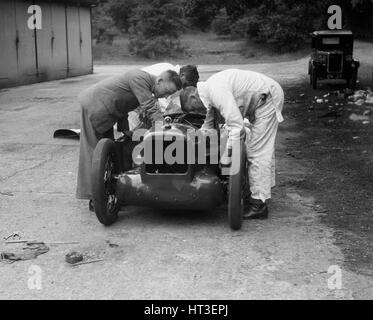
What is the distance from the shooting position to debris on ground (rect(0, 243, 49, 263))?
15.5ft

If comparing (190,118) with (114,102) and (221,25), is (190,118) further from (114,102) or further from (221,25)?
(221,25)

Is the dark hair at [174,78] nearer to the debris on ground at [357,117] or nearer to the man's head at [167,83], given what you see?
the man's head at [167,83]

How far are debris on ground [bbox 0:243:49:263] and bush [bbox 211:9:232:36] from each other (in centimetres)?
4729

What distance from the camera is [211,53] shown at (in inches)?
1628

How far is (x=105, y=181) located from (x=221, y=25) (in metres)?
47.9

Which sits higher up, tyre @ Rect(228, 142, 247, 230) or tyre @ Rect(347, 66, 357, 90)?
tyre @ Rect(228, 142, 247, 230)

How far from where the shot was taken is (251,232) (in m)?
5.29

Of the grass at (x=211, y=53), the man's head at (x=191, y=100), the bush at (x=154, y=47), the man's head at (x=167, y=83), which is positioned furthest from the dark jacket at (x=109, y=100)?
the bush at (x=154, y=47)

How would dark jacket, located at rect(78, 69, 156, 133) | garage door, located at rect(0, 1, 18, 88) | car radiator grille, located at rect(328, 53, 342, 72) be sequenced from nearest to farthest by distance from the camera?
dark jacket, located at rect(78, 69, 156, 133) < car radiator grille, located at rect(328, 53, 342, 72) < garage door, located at rect(0, 1, 18, 88)

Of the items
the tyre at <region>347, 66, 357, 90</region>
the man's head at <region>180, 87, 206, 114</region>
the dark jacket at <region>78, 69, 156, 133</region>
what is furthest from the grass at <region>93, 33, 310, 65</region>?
the man's head at <region>180, 87, 206, 114</region>

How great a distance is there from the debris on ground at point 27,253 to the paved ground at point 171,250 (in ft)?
0.24

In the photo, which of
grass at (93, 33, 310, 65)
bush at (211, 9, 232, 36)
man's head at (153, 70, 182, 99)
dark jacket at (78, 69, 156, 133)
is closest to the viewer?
man's head at (153, 70, 182, 99)

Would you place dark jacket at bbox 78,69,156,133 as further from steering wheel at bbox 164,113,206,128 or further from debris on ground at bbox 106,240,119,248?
debris on ground at bbox 106,240,119,248
